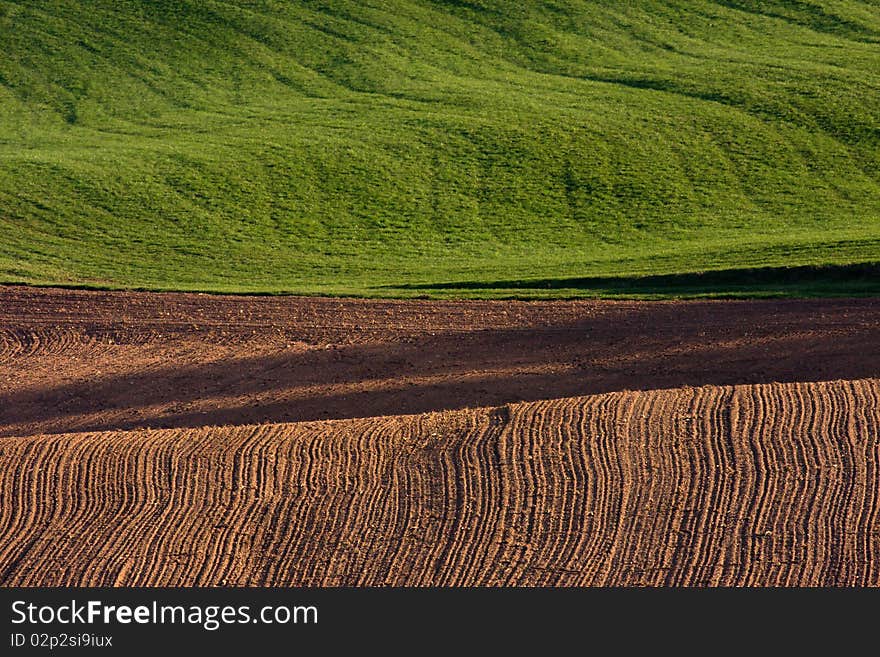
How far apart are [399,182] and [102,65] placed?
62.9 ft

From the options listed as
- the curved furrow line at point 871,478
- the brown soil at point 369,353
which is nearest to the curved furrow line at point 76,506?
the brown soil at point 369,353

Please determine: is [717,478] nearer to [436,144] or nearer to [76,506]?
[76,506]

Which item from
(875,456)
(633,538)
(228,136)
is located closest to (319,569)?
(633,538)

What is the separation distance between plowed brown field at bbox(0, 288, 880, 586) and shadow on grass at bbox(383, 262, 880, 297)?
150 centimetres

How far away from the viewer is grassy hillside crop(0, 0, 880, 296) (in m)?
33.3

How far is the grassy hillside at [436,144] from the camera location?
33.3 m

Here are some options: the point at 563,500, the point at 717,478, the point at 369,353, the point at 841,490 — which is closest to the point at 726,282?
the point at 369,353

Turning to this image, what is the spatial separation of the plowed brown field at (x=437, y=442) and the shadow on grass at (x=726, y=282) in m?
1.50

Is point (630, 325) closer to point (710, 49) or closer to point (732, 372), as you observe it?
point (732, 372)

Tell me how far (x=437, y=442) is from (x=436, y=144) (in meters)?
22.3

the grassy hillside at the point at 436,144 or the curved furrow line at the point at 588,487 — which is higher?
the curved furrow line at the point at 588,487

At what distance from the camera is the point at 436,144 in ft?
135

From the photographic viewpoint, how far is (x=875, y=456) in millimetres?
19297

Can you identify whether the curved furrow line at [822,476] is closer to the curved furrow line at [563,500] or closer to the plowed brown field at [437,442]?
the plowed brown field at [437,442]
